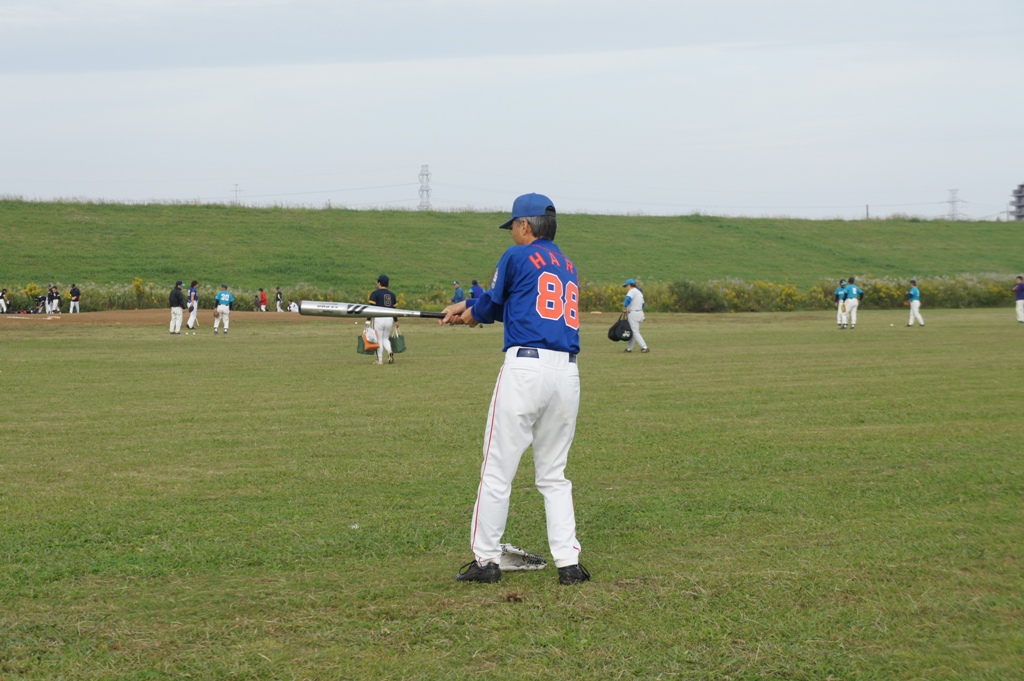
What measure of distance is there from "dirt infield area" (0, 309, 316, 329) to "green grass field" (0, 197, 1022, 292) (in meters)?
13.7

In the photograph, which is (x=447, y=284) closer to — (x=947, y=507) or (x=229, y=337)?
(x=229, y=337)

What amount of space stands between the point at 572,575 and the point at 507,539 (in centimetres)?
117

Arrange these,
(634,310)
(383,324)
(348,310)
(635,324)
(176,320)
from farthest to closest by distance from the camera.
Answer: (176,320), (634,310), (635,324), (383,324), (348,310)

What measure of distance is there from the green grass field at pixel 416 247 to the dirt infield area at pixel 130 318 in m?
13.7

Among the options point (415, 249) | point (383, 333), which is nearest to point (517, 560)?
point (383, 333)

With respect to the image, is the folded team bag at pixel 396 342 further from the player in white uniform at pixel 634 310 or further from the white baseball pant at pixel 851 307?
the white baseball pant at pixel 851 307

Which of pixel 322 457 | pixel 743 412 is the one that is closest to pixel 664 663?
pixel 322 457

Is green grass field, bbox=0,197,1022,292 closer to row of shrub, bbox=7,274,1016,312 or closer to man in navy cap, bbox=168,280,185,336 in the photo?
row of shrub, bbox=7,274,1016,312

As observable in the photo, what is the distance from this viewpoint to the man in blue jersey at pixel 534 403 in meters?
6.03

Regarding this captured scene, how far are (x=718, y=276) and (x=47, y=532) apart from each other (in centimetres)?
7118

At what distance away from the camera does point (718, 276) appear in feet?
249

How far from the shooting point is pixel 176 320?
37.3 meters

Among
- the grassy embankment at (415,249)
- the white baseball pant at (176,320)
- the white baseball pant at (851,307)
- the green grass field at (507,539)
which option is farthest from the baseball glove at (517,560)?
the grassy embankment at (415,249)

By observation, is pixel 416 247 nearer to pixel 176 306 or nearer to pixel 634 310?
pixel 176 306
